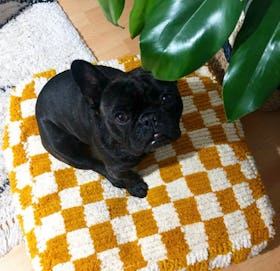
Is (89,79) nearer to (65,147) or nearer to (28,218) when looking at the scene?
(65,147)

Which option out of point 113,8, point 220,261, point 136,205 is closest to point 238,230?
point 220,261

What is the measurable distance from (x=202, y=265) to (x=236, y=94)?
625 millimetres

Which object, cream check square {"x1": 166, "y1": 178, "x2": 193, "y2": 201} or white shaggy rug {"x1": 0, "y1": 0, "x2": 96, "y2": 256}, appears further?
white shaggy rug {"x1": 0, "y1": 0, "x2": 96, "y2": 256}

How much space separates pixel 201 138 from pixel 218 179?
0.15 metres

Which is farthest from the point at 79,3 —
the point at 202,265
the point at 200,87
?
the point at 202,265

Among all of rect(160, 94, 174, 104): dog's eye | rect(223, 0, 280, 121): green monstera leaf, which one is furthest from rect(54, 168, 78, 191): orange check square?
rect(223, 0, 280, 121): green monstera leaf

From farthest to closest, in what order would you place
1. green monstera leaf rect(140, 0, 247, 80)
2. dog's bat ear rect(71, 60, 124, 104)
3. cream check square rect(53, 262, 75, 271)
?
1. cream check square rect(53, 262, 75, 271)
2. dog's bat ear rect(71, 60, 124, 104)
3. green monstera leaf rect(140, 0, 247, 80)

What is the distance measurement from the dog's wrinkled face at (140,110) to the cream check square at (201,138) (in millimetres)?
344

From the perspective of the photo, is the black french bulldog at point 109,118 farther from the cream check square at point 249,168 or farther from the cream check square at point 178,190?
the cream check square at point 249,168

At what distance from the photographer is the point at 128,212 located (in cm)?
127

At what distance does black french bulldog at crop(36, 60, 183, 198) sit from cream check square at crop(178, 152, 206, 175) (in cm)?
14

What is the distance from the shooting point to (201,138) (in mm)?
1371

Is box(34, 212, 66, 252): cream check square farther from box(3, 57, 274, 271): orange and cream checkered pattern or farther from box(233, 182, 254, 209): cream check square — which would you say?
box(233, 182, 254, 209): cream check square

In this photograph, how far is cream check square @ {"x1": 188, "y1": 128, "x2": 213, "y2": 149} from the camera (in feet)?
4.46
